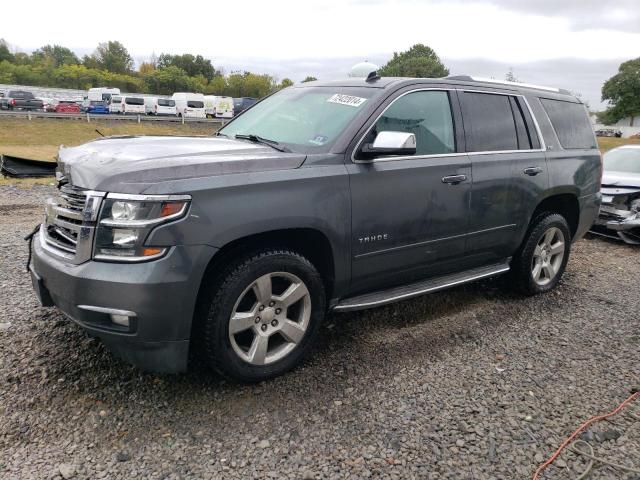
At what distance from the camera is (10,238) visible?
5.98 meters

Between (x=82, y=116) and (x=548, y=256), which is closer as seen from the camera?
(x=548, y=256)

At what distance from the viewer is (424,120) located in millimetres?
3752

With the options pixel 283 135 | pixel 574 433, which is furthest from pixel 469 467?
pixel 283 135

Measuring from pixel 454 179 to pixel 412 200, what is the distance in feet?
1.50

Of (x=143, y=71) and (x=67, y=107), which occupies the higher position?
(x=143, y=71)

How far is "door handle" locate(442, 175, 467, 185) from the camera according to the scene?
12.2ft

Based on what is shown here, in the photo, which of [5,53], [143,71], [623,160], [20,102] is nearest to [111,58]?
[143,71]

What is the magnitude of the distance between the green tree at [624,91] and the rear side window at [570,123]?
9022 centimetres

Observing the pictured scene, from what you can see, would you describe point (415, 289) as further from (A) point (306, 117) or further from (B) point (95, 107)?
(B) point (95, 107)

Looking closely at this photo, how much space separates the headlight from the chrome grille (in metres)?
0.07

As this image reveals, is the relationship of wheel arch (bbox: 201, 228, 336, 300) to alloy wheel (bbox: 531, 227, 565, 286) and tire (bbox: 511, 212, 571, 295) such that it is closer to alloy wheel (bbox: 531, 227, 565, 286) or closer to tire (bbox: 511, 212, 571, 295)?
tire (bbox: 511, 212, 571, 295)

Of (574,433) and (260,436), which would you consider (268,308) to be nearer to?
(260,436)

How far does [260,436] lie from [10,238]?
15.8 feet

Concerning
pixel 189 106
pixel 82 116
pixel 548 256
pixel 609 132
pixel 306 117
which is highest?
pixel 609 132
